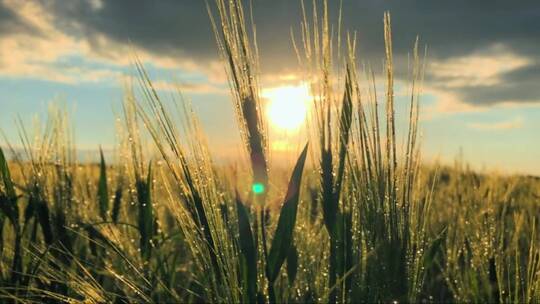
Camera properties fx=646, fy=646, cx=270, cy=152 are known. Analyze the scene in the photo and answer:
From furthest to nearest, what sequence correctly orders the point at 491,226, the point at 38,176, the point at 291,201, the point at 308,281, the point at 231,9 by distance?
the point at 491,226 → the point at 38,176 → the point at 308,281 → the point at 291,201 → the point at 231,9

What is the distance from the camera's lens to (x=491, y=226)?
213cm

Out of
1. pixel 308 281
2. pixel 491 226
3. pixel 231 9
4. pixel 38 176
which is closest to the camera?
pixel 231 9

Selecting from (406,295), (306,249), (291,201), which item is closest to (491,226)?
(306,249)

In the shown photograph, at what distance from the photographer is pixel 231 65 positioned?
1125 millimetres

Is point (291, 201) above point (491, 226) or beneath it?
above

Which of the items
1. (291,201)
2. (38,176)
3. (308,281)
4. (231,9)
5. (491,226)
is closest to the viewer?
(231,9)

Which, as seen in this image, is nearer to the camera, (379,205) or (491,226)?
(379,205)

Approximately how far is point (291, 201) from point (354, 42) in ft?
1.15

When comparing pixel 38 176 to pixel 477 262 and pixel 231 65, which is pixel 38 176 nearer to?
pixel 231 65

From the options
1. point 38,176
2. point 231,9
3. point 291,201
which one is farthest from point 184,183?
point 38,176

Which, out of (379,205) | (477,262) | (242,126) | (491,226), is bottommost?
(477,262)

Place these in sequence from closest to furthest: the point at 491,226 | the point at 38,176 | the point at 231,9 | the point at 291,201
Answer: the point at 231,9, the point at 291,201, the point at 38,176, the point at 491,226

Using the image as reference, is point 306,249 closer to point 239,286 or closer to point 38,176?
point 239,286

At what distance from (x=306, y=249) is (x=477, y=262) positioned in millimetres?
899
